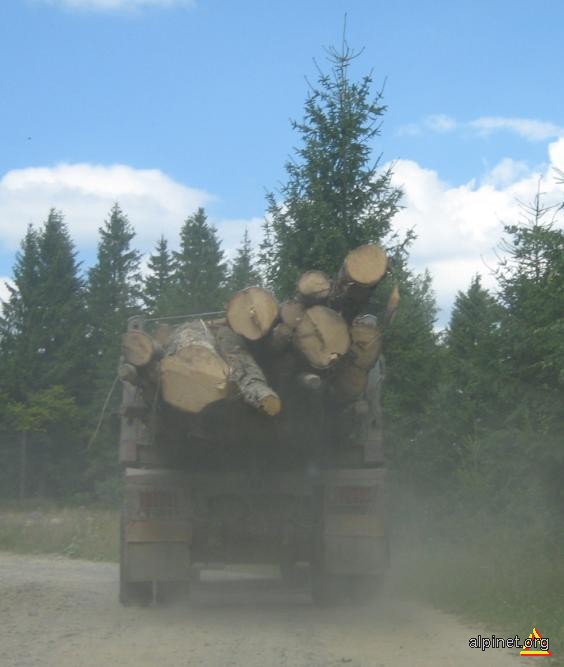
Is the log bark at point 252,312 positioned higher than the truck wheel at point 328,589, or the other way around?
the log bark at point 252,312

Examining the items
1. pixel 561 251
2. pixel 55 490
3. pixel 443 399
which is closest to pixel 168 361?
pixel 561 251

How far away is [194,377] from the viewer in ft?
28.6

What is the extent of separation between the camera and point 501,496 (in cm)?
1706

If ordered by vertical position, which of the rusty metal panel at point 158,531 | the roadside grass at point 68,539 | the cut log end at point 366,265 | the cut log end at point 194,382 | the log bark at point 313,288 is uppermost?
the cut log end at point 366,265

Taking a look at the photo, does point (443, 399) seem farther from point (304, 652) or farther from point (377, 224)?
point (304, 652)

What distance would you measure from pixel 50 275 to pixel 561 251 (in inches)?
1795

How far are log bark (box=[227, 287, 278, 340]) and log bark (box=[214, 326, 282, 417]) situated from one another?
0.16m

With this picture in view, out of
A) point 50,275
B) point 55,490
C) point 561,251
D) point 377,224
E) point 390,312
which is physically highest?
point 50,275

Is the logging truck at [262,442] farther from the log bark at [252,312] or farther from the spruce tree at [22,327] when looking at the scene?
the spruce tree at [22,327]

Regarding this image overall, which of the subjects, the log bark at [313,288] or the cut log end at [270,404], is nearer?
the cut log end at [270,404]

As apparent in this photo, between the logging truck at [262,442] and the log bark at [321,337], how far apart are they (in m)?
0.01

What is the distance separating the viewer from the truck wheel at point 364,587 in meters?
11.0

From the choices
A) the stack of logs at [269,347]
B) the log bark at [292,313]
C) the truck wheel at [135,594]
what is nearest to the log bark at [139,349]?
the stack of logs at [269,347]

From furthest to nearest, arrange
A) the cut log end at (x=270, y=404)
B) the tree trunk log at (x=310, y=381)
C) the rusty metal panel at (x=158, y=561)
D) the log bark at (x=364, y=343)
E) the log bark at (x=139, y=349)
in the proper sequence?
1. the rusty metal panel at (x=158, y=561)
2. the log bark at (x=364, y=343)
3. the log bark at (x=139, y=349)
4. the tree trunk log at (x=310, y=381)
5. the cut log end at (x=270, y=404)
